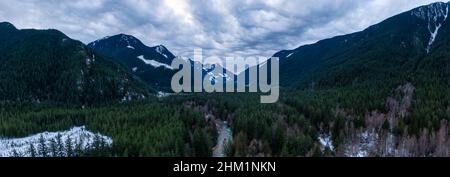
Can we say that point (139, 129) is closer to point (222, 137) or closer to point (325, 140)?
point (222, 137)

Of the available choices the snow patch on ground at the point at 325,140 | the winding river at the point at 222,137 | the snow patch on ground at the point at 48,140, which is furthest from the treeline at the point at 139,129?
the snow patch on ground at the point at 325,140

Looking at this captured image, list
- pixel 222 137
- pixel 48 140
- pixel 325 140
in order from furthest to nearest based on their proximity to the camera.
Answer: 1. pixel 222 137
2. pixel 325 140
3. pixel 48 140

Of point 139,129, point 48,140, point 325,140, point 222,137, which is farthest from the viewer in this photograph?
point 222,137

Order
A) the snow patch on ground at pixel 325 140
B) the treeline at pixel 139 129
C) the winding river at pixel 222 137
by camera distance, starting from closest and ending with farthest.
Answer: the treeline at pixel 139 129 < the winding river at pixel 222 137 < the snow patch on ground at pixel 325 140

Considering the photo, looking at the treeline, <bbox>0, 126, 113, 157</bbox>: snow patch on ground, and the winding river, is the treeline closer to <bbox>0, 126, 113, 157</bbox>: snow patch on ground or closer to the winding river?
<bbox>0, 126, 113, 157</bbox>: snow patch on ground

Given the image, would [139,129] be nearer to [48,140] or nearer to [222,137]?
[48,140]

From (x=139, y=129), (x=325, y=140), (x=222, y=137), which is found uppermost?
(x=139, y=129)

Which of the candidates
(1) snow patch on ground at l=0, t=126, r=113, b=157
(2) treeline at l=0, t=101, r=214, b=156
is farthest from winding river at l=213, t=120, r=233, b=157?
(1) snow patch on ground at l=0, t=126, r=113, b=157

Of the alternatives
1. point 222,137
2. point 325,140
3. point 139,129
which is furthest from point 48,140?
point 325,140

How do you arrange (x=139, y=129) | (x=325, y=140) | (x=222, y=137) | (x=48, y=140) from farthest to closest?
(x=222, y=137) → (x=139, y=129) → (x=325, y=140) → (x=48, y=140)

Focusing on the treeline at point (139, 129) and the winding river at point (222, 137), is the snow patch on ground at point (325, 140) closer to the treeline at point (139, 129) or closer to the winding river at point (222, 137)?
the winding river at point (222, 137)

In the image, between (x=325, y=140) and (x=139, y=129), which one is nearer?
(x=325, y=140)

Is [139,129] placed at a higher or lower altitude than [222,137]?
higher
